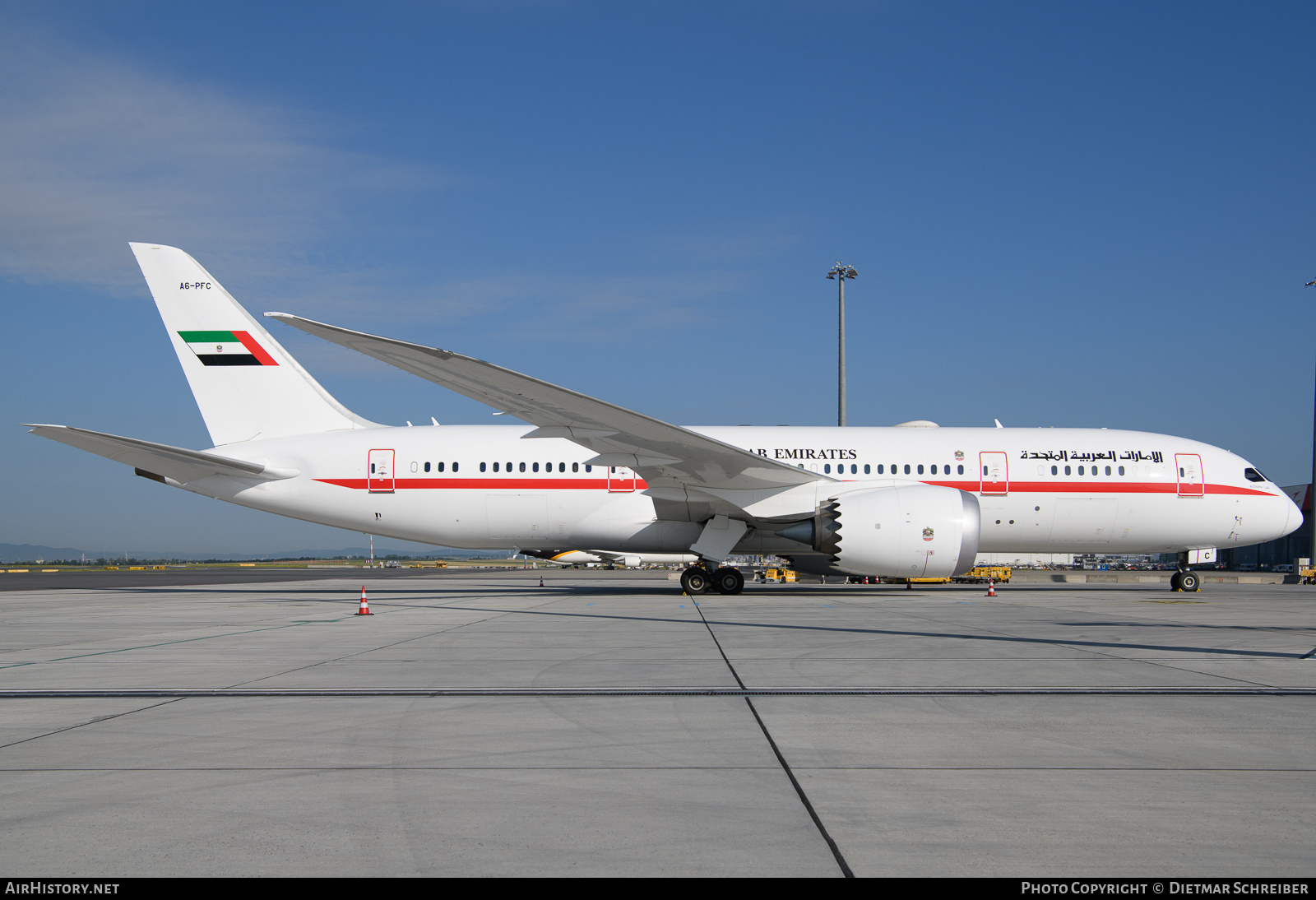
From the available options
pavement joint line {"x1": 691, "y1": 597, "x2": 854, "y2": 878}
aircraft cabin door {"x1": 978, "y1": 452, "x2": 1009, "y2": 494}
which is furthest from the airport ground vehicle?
pavement joint line {"x1": 691, "y1": 597, "x2": 854, "y2": 878}

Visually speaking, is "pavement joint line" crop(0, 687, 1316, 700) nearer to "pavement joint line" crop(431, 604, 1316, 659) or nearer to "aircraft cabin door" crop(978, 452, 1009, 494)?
"pavement joint line" crop(431, 604, 1316, 659)

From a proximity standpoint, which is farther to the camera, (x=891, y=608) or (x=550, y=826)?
(x=891, y=608)

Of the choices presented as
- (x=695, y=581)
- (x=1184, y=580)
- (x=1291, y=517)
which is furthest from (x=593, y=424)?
(x=1291, y=517)

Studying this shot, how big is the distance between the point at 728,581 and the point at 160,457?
11801 millimetres

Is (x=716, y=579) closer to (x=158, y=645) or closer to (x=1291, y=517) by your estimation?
(x=158, y=645)

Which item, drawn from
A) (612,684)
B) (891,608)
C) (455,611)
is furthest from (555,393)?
(612,684)

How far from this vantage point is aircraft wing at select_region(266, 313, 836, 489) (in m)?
12.6

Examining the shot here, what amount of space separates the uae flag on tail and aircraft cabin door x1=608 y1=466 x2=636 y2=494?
8.24 meters

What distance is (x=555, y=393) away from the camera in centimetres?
1400

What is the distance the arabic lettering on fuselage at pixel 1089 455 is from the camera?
19.3 metres

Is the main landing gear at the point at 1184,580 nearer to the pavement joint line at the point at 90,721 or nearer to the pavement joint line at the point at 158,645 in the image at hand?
the pavement joint line at the point at 158,645

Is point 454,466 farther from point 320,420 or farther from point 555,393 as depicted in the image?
point 555,393

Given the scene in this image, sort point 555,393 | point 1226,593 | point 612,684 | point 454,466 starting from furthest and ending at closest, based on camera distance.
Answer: point 1226,593 → point 454,466 → point 555,393 → point 612,684
